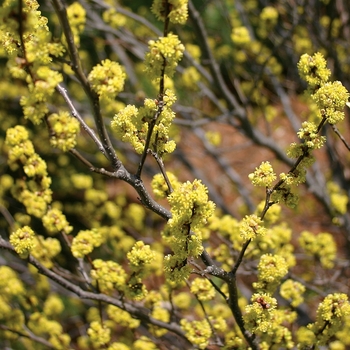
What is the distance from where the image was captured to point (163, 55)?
1.44 meters

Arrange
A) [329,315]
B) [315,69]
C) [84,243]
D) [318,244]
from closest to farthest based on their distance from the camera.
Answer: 1. [315,69]
2. [329,315]
3. [84,243]
4. [318,244]

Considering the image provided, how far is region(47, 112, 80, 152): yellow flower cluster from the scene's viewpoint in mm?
1633

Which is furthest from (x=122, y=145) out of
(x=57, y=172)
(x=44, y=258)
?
(x=44, y=258)

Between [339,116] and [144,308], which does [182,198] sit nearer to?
[339,116]

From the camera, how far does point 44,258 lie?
2.63m

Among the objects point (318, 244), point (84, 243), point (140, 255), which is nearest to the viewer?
point (140, 255)

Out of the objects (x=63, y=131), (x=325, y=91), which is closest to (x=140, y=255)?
(x=63, y=131)

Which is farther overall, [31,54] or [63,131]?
[63,131]

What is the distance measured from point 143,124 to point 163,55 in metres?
0.32

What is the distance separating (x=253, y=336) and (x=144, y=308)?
0.71 meters

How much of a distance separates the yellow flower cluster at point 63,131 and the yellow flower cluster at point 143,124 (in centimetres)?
17

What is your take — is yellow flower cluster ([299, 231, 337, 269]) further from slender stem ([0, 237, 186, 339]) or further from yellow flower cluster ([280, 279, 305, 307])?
slender stem ([0, 237, 186, 339])

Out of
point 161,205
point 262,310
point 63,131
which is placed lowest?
point 262,310

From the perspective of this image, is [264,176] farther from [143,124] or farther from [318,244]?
[318,244]
